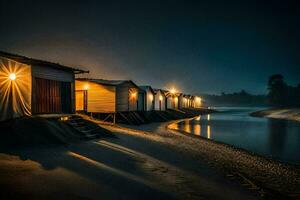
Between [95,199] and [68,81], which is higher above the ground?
[68,81]

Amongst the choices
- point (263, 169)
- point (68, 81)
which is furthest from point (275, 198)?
point (68, 81)

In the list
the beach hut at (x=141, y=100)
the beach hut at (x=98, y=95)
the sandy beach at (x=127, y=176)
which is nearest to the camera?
the sandy beach at (x=127, y=176)

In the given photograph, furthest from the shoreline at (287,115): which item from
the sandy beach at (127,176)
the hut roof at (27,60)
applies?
the hut roof at (27,60)

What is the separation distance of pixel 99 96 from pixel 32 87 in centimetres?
1529

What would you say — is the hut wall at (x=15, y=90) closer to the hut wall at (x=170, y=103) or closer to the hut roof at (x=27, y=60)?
the hut roof at (x=27, y=60)

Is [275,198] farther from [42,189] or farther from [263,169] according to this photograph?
[42,189]

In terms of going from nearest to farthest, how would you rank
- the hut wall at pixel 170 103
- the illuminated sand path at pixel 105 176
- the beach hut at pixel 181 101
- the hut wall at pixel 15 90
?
the illuminated sand path at pixel 105 176, the hut wall at pixel 15 90, the hut wall at pixel 170 103, the beach hut at pixel 181 101

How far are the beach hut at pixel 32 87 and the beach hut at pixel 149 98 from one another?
22626mm

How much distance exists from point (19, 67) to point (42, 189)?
956 centimetres

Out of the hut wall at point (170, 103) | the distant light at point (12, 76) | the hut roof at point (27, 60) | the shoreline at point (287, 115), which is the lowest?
the shoreline at point (287, 115)

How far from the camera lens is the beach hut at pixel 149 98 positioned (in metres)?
40.9

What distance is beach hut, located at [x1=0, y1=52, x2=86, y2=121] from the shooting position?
13.2 metres

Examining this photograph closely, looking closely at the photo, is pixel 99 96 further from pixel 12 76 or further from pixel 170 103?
pixel 170 103

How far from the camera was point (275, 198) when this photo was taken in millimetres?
8172
